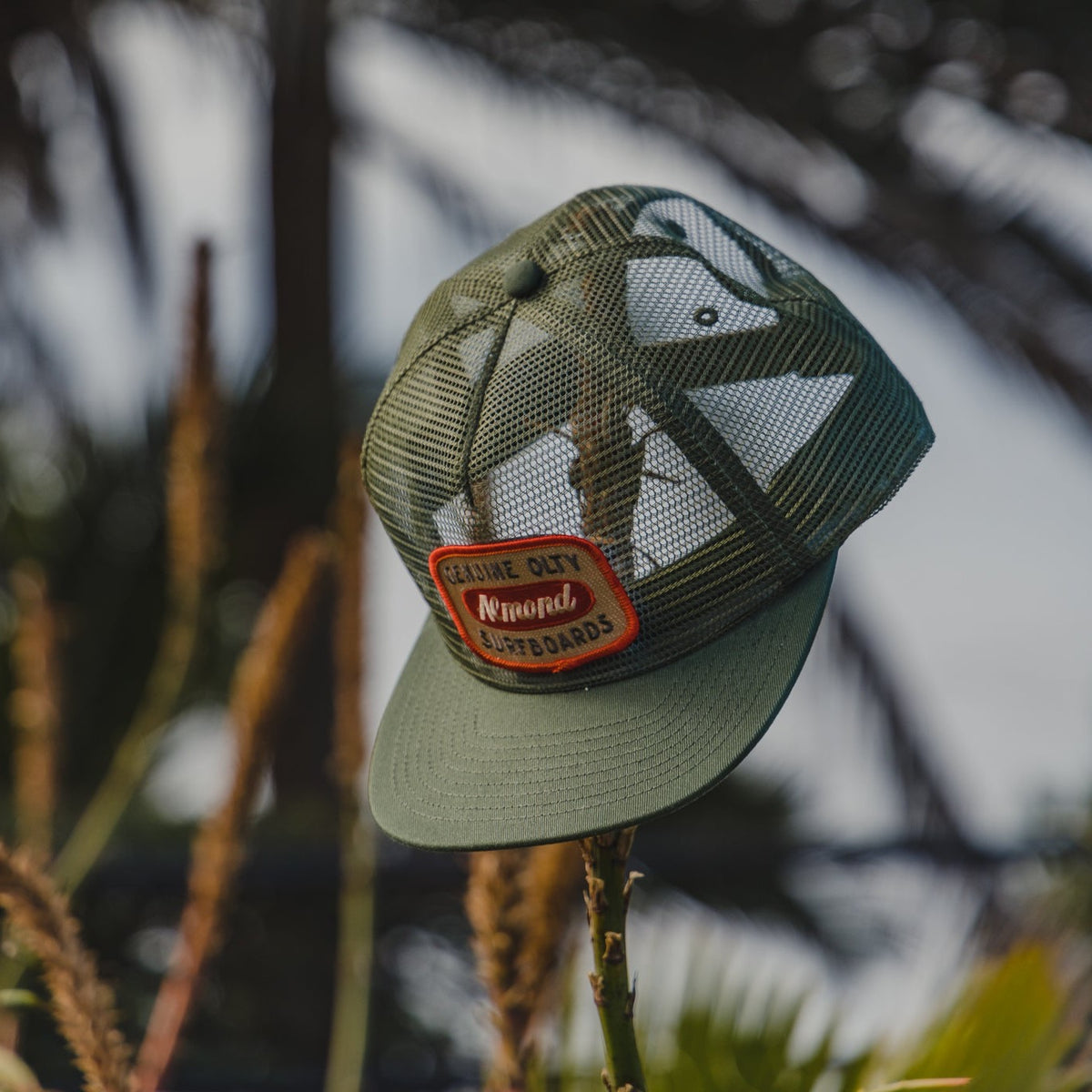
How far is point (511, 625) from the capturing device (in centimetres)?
92

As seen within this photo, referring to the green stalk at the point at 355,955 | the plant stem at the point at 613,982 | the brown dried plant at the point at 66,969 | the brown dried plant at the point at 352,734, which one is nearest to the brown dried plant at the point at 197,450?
the brown dried plant at the point at 352,734

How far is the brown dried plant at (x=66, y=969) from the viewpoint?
885mm

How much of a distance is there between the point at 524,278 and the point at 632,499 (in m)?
0.19

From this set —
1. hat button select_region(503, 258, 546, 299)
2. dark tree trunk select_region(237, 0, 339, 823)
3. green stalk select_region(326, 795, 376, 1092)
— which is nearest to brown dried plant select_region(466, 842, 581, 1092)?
green stalk select_region(326, 795, 376, 1092)

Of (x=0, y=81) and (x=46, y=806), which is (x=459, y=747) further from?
(x=0, y=81)

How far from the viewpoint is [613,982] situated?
30.8 inches

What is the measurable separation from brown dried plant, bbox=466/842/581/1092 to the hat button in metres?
0.40

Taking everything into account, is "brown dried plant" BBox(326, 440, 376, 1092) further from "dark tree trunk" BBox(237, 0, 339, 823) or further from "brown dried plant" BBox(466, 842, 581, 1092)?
"dark tree trunk" BBox(237, 0, 339, 823)

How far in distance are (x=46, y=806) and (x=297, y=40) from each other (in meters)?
2.31

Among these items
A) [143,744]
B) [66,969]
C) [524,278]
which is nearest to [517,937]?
[66,969]

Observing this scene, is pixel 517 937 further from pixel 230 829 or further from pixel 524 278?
pixel 524 278

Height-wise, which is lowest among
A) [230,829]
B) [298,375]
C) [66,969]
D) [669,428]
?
[298,375]

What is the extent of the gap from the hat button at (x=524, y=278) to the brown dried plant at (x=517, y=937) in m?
0.40

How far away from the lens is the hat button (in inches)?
36.3
